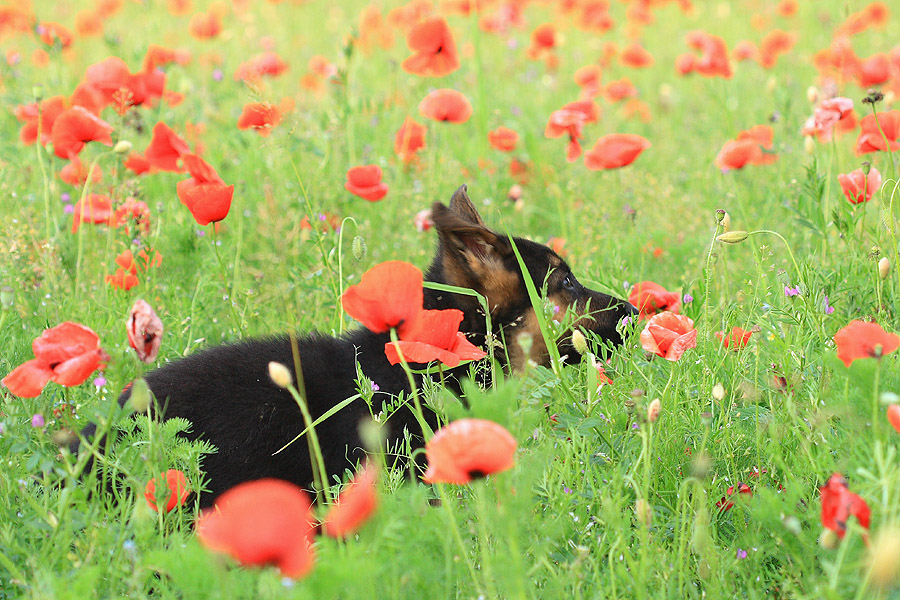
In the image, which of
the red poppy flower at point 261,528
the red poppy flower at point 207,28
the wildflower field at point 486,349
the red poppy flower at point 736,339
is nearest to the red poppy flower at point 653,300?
the wildflower field at point 486,349

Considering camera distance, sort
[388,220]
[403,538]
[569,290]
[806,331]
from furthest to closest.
A: [388,220]
[569,290]
[806,331]
[403,538]

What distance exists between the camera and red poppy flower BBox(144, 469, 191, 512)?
6.87ft

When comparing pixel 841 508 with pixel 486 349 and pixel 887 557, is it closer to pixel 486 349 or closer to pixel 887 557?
pixel 887 557

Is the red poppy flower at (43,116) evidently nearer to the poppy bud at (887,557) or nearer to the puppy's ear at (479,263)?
the puppy's ear at (479,263)

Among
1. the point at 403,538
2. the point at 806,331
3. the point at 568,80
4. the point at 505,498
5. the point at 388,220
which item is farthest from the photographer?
the point at 568,80

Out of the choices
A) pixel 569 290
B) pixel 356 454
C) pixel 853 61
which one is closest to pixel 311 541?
pixel 356 454

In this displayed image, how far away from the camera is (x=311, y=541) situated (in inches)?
103

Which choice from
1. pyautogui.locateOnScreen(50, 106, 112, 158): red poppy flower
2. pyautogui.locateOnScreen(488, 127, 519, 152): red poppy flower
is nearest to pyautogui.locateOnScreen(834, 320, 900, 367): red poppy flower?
pyautogui.locateOnScreen(50, 106, 112, 158): red poppy flower

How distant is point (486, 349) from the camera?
3.38 metres

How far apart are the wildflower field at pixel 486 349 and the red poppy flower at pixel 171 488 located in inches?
0.5

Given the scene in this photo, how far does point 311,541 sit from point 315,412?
0.51 m

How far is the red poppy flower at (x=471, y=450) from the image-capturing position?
4.95 feet

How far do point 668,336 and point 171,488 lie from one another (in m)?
1.27

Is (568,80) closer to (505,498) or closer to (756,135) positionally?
(756,135)
